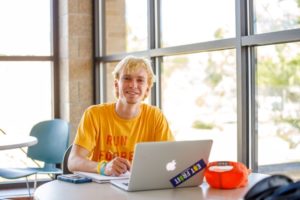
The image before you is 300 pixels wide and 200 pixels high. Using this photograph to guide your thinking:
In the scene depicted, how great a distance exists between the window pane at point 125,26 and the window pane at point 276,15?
1.43 meters

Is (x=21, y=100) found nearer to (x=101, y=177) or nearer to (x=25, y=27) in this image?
(x=25, y=27)

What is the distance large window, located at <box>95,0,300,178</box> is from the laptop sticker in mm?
761

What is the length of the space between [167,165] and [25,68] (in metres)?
3.40

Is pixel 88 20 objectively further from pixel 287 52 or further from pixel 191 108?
pixel 287 52

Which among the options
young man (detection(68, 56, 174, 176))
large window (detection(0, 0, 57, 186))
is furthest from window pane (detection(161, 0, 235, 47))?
large window (detection(0, 0, 57, 186))

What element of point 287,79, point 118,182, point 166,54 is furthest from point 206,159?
point 166,54

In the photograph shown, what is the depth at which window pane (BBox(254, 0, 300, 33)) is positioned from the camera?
258 cm

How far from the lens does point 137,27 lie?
14.3ft

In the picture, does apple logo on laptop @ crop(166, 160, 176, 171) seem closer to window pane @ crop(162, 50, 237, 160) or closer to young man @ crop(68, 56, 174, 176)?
young man @ crop(68, 56, 174, 176)

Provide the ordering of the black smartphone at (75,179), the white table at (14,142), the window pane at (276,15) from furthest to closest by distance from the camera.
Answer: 1. the white table at (14,142)
2. the window pane at (276,15)
3. the black smartphone at (75,179)

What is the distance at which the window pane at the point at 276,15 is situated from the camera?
2.58 m

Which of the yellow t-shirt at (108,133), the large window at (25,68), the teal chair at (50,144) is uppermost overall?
the large window at (25,68)

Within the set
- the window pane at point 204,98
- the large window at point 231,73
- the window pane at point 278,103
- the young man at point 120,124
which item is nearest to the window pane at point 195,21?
the large window at point 231,73

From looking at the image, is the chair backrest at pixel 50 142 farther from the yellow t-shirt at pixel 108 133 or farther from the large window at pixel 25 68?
the yellow t-shirt at pixel 108 133
